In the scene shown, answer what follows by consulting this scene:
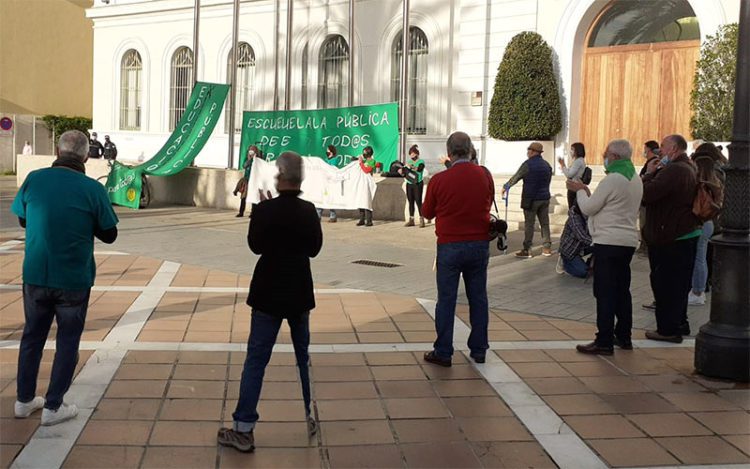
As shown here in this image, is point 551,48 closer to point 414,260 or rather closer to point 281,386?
point 414,260

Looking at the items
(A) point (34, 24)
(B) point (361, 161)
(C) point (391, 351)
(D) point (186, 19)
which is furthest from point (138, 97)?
(C) point (391, 351)

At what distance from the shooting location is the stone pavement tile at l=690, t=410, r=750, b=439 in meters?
5.02

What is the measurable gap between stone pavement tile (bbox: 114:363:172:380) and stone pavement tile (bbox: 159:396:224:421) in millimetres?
574

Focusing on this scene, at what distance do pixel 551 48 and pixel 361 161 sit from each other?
538 cm

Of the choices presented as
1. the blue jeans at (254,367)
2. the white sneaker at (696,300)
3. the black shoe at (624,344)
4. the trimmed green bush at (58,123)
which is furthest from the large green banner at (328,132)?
the trimmed green bush at (58,123)

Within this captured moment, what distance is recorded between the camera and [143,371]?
600cm

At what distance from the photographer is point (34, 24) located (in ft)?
128

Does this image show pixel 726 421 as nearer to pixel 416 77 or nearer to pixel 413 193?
pixel 413 193

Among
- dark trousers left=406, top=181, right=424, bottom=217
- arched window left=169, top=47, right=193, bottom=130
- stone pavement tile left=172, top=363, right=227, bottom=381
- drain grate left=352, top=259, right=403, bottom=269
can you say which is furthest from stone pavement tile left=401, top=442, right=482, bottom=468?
arched window left=169, top=47, right=193, bottom=130

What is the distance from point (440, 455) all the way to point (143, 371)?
252 centimetres

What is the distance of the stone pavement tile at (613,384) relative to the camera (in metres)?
5.82

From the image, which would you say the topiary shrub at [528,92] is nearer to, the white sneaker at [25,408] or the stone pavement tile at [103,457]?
the white sneaker at [25,408]

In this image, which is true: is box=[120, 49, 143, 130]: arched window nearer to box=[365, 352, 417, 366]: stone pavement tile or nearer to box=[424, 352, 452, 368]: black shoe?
box=[365, 352, 417, 366]: stone pavement tile

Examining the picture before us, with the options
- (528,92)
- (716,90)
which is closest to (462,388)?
(716,90)
